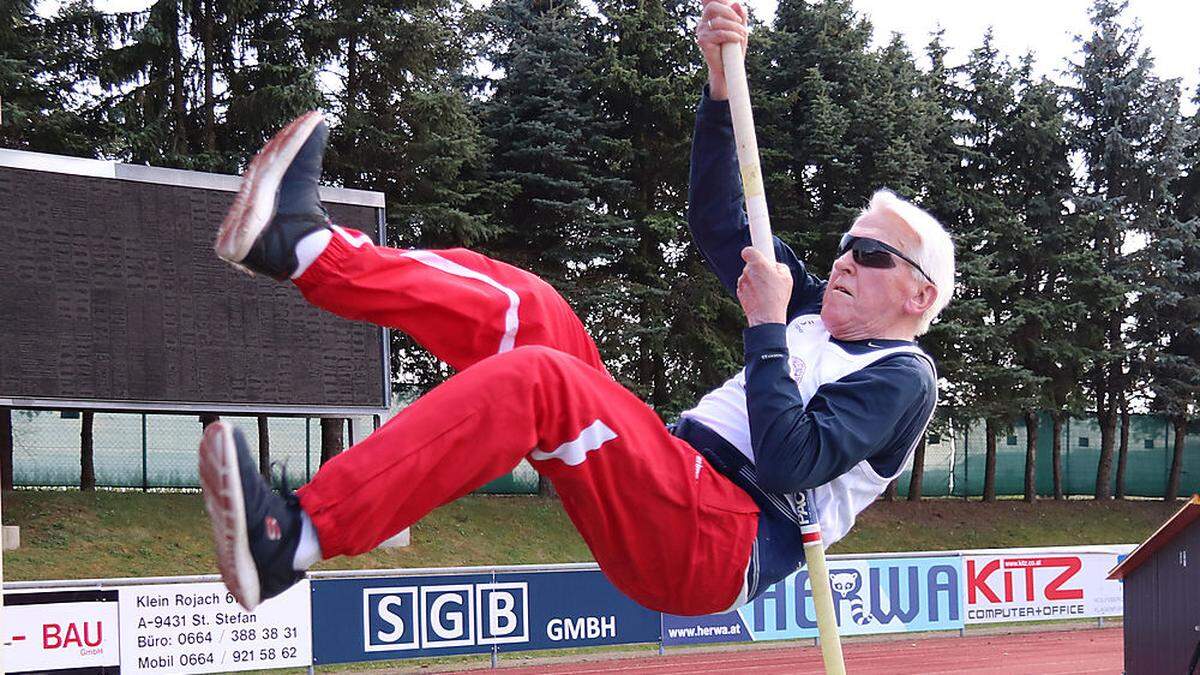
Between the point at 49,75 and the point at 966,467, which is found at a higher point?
the point at 49,75

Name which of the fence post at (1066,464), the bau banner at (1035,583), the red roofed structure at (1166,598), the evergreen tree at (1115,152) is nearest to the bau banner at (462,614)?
the red roofed structure at (1166,598)

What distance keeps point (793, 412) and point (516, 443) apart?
2.26 ft

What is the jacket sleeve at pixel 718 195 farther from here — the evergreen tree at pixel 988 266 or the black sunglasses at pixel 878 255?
the evergreen tree at pixel 988 266

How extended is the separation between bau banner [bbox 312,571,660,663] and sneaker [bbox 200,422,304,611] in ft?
28.2

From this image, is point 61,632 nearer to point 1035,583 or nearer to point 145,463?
point 145,463

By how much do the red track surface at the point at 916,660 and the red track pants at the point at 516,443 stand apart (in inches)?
371

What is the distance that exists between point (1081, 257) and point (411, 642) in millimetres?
18065

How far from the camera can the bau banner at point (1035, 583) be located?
14984 mm

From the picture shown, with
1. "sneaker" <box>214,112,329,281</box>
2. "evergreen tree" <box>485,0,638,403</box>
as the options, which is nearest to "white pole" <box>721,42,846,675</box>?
"sneaker" <box>214,112,329,281</box>

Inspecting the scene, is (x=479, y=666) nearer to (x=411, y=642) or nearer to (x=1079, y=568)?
(x=411, y=642)

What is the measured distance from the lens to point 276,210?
2.90 meters

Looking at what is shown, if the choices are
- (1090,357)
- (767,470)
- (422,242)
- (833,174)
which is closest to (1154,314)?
(1090,357)

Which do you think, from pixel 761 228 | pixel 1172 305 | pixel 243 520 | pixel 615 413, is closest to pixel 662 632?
pixel 761 228

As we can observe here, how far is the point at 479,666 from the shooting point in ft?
40.7
